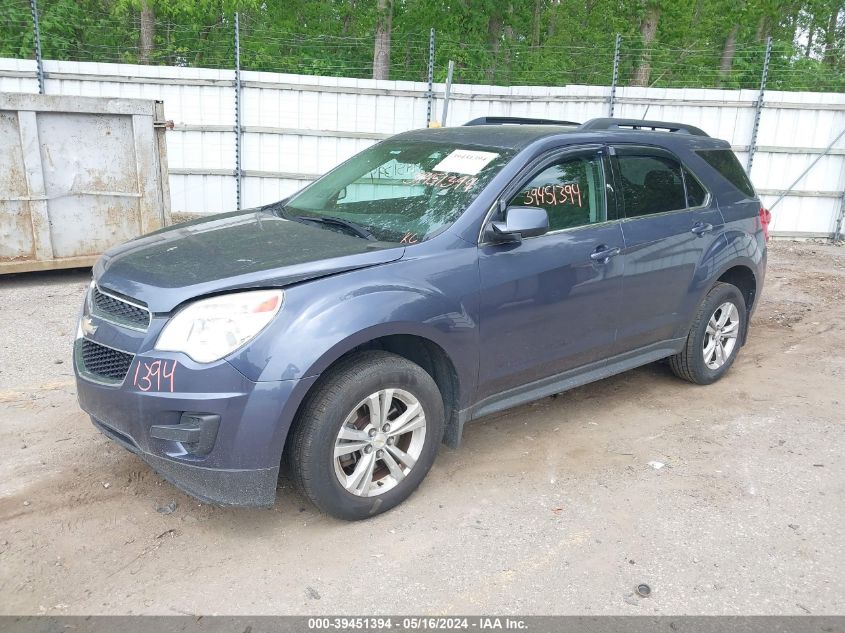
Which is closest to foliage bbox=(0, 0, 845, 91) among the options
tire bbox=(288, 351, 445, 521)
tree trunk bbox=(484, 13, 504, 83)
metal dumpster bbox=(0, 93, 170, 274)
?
tree trunk bbox=(484, 13, 504, 83)

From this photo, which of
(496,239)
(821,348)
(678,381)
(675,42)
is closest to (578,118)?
(821,348)

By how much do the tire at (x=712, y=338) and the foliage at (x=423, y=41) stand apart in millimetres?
7316

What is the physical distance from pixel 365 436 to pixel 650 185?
2.55m

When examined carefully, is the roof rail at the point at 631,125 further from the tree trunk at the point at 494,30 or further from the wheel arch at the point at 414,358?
the tree trunk at the point at 494,30

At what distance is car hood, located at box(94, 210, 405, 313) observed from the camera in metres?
3.14

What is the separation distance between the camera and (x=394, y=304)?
3332 mm

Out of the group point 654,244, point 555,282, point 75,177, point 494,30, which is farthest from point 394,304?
point 494,30

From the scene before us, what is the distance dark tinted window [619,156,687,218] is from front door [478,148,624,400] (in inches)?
7.6

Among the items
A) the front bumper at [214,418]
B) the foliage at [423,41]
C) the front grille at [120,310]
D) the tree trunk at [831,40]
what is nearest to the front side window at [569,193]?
the front bumper at [214,418]

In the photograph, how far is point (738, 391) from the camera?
17.6 feet

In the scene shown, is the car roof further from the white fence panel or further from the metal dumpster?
the white fence panel

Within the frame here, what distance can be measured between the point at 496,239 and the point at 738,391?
8.79 ft

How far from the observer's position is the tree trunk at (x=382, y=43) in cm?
1308

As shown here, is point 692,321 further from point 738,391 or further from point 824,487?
point 824,487
